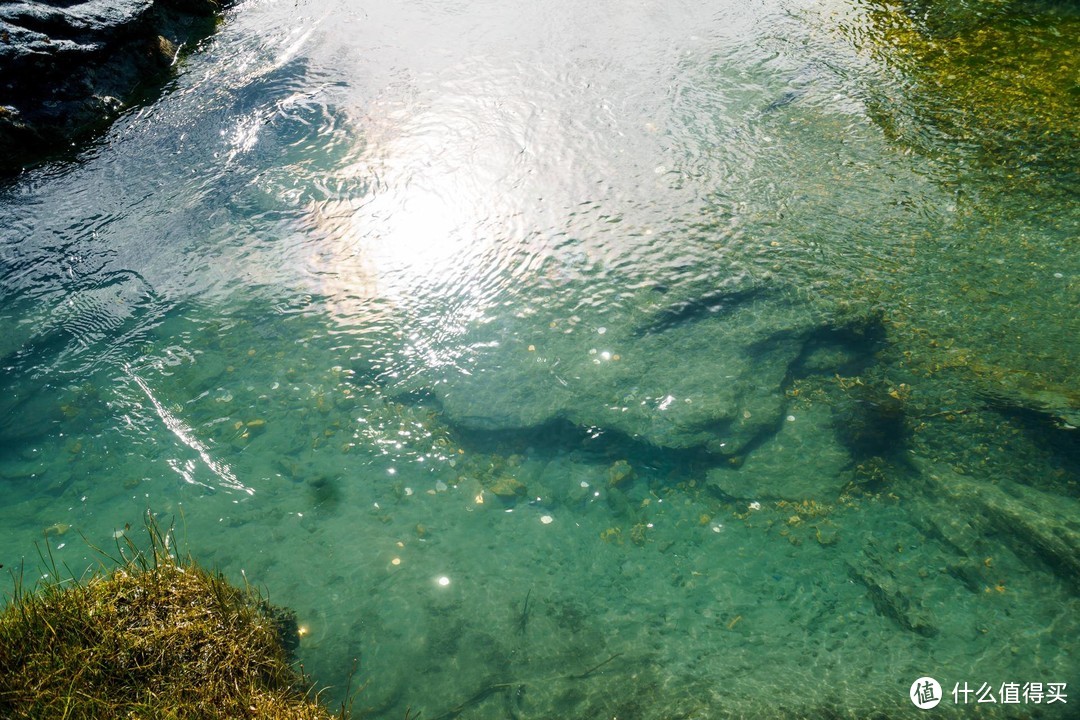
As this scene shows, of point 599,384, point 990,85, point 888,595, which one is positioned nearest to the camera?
point 888,595

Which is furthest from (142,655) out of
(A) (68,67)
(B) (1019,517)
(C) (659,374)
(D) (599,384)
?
(A) (68,67)

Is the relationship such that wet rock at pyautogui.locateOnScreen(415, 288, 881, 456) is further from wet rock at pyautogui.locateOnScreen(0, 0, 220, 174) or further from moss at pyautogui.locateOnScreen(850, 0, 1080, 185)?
wet rock at pyautogui.locateOnScreen(0, 0, 220, 174)

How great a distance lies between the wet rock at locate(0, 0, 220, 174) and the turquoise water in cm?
60

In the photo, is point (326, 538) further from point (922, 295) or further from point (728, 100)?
point (728, 100)

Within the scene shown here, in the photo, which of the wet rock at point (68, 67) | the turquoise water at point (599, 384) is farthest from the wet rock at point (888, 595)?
the wet rock at point (68, 67)

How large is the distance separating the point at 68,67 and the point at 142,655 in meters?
7.30

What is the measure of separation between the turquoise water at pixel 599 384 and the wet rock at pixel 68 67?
1.97ft

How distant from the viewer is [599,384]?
470 cm

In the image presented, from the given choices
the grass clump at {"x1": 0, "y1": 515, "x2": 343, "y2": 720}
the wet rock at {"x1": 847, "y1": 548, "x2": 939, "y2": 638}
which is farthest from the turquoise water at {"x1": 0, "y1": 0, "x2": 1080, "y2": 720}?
the grass clump at {"x1": 0, "y1": 515, "x2": 343, "y2": 720}

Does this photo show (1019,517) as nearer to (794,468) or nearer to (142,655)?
(794,468)

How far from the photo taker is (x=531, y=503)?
4367 millimetres

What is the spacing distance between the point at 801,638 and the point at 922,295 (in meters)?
2.69

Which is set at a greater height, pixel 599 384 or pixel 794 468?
pixel 599 384

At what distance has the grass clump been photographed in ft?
9.02
